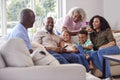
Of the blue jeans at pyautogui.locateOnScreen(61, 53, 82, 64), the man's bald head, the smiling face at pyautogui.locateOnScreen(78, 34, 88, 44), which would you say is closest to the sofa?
the man's bald head

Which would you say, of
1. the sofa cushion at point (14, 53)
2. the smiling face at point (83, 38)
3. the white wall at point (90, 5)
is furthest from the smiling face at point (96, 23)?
the sofa cushion at point (14, 53)

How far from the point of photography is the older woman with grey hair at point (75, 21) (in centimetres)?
429

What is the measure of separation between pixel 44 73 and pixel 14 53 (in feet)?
1.01

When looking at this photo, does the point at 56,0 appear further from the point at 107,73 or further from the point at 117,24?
the point at 107,73

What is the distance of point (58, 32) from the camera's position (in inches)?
171

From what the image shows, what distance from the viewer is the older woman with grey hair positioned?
429 cm

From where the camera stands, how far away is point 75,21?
171 inches

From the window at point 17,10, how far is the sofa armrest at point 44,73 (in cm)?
338

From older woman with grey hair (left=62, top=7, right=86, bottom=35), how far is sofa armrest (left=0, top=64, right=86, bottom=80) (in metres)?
2.30

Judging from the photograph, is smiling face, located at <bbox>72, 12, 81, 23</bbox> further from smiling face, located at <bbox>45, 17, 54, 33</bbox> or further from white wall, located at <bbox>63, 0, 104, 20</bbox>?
white wall, located at <bbox>63, 0, 104, 20</bbox>

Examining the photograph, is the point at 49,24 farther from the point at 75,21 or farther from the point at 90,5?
the point at 90,5

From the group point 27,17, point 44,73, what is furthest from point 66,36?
point 44,73

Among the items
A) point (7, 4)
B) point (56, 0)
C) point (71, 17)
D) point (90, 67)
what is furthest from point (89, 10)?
point (90, 67)

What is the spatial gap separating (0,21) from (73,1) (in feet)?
5.84
